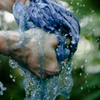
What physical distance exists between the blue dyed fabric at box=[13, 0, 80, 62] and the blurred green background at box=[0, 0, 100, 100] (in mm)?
1638

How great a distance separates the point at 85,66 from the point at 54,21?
196cm

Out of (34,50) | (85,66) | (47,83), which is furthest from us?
(85,66)

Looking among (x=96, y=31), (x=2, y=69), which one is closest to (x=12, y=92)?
(x=2, y=69)

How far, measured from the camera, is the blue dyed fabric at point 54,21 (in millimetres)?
1004

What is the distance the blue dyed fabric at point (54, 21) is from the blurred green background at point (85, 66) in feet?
5.37

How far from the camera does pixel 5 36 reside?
87 cm

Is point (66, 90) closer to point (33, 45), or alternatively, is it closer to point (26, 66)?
point (26, 66)

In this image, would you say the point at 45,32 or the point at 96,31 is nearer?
the point at 45,32

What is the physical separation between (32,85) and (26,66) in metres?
0.28

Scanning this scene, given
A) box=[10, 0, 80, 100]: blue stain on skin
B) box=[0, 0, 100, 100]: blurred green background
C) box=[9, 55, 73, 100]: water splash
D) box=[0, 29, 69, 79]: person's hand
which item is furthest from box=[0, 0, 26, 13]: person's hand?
box=[0, 0, 100, 100]: blurred green background

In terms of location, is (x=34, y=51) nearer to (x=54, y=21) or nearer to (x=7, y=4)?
(x=54, y=21)

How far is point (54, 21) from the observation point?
101cm

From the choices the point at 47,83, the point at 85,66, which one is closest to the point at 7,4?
the point at 47,83

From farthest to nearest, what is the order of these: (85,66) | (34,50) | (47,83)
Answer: (85,66) < (47,83) < (34,50)
